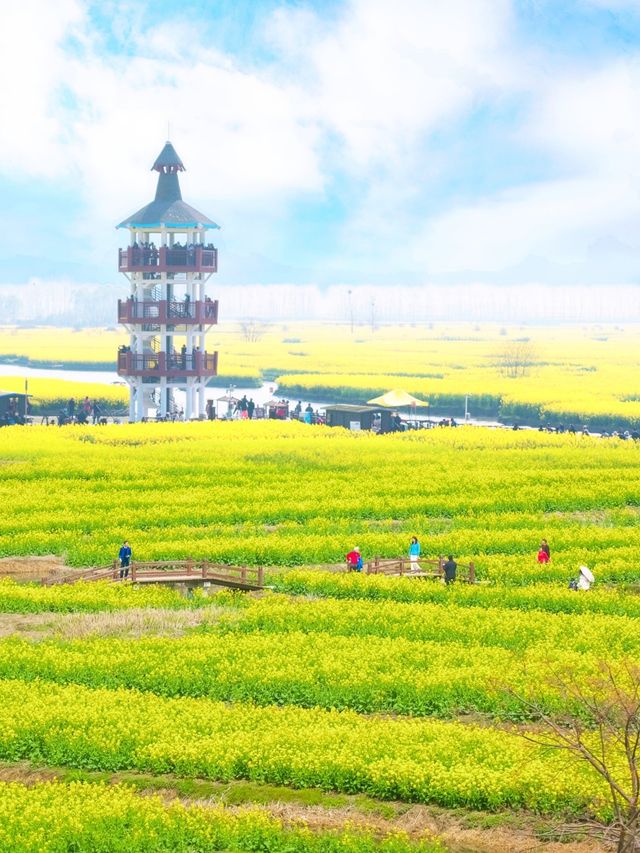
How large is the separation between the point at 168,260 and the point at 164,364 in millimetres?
7245

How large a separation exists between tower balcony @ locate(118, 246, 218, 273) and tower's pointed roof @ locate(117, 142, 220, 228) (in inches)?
69.4

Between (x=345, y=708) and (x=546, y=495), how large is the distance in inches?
1282

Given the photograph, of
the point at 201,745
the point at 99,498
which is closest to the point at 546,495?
the point at 99,498

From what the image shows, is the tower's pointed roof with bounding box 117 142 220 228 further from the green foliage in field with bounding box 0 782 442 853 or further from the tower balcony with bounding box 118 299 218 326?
the green foliage in field with bounding box 0 782 442 853

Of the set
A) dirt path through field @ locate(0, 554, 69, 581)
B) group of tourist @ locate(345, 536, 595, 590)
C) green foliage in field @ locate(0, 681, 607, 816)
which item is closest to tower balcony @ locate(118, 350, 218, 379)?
dirt path through field @ locate(0, 554, 69, 581)

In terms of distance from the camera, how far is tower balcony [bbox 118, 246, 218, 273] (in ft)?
305

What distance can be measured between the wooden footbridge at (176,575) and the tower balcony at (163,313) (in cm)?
4852

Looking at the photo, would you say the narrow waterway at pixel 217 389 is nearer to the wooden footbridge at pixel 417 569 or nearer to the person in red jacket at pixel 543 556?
the wooden footbridge at pixel 417 569

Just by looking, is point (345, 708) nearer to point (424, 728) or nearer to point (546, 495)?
point (424, 728)

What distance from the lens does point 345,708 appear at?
3272cm

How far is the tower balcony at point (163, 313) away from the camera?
9294cm

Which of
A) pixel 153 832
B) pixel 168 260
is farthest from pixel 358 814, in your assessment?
pixel 168 260

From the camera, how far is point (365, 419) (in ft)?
305

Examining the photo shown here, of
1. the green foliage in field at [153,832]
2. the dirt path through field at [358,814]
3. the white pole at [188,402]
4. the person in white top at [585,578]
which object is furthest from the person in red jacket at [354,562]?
the white pole at [188,402]
